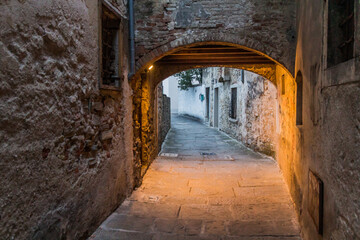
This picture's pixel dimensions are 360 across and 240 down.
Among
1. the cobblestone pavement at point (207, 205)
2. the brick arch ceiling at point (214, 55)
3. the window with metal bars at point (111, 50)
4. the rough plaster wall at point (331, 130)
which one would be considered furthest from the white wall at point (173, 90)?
the rough plaster wall at point (331, 130)

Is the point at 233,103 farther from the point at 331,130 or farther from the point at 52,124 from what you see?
the point at 52,124

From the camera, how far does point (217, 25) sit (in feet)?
14.3

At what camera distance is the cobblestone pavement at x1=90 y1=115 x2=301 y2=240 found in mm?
3361

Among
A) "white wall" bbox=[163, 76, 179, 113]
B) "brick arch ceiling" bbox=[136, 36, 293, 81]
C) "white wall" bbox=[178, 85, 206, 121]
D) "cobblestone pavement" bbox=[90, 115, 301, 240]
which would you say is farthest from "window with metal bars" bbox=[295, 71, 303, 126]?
"white wall" bbox=[163, 76, 179, 113]

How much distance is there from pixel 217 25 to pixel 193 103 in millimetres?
16783

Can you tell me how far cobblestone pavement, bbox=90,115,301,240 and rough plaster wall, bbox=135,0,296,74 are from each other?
197 centimetres

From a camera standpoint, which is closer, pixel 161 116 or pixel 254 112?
pixel 254 112

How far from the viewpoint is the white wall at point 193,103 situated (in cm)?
1870

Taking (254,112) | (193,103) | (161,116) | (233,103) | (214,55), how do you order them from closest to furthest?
(214,55) → (254,112) → (161,116) → (233,103) → (193,103)

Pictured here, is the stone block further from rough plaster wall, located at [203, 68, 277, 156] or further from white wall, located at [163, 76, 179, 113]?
white wall, located at [163, 76, 179, 113]

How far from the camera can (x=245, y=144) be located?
9.12 meters

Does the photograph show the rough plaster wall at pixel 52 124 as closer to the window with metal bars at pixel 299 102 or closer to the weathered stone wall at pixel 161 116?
the window with metal bars at pixel 299 102

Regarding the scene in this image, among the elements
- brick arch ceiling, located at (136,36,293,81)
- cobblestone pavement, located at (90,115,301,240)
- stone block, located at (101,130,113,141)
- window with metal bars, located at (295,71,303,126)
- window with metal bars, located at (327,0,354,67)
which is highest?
brick arch ceiling, located at (136,36,293,81)

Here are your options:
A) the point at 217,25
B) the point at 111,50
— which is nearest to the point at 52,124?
the point at 111,50
